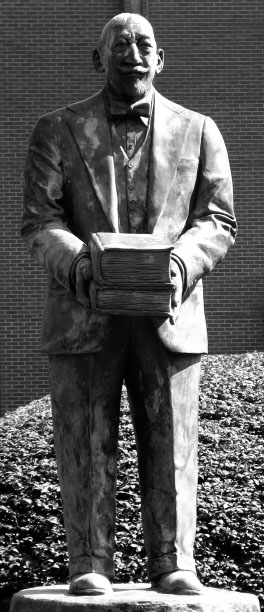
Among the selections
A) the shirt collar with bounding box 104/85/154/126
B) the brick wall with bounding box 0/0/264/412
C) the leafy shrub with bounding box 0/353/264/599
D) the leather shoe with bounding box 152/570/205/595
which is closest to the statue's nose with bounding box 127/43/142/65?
the shirt collar with bounding box 104/85/154/126

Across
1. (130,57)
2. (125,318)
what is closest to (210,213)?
(125,318)

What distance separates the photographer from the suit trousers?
4.98m

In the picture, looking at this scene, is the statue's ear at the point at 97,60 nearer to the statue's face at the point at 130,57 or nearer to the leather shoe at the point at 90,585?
the statue's face at the point at 130,57

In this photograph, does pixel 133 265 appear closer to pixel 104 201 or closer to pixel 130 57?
pixel 104 201

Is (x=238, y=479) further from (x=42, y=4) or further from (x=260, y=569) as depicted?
(x=42, y=4)

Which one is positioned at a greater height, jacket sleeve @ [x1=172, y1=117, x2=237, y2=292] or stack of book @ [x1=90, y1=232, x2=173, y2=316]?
jacket sleeve @ [x1=172, y1=117, x2=237, y2=292]

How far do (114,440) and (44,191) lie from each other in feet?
3.13

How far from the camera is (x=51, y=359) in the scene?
5113mm

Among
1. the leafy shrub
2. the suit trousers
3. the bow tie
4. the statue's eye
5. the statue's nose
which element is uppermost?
the statue's eye

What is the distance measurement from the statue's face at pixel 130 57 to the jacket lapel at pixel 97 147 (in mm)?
130

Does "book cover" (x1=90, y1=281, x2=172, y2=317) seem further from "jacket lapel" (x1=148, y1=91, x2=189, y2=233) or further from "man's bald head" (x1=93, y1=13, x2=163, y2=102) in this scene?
"man's bald head" (x1=93, y1=13, x2=163, y2=102)

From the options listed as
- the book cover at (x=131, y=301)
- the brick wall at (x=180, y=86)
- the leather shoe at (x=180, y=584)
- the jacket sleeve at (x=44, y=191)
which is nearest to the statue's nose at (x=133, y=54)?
the jacket sleeve at (x=44, y=191)

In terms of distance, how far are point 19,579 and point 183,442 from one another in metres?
3.89

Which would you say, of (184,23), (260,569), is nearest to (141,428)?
(260,569)
